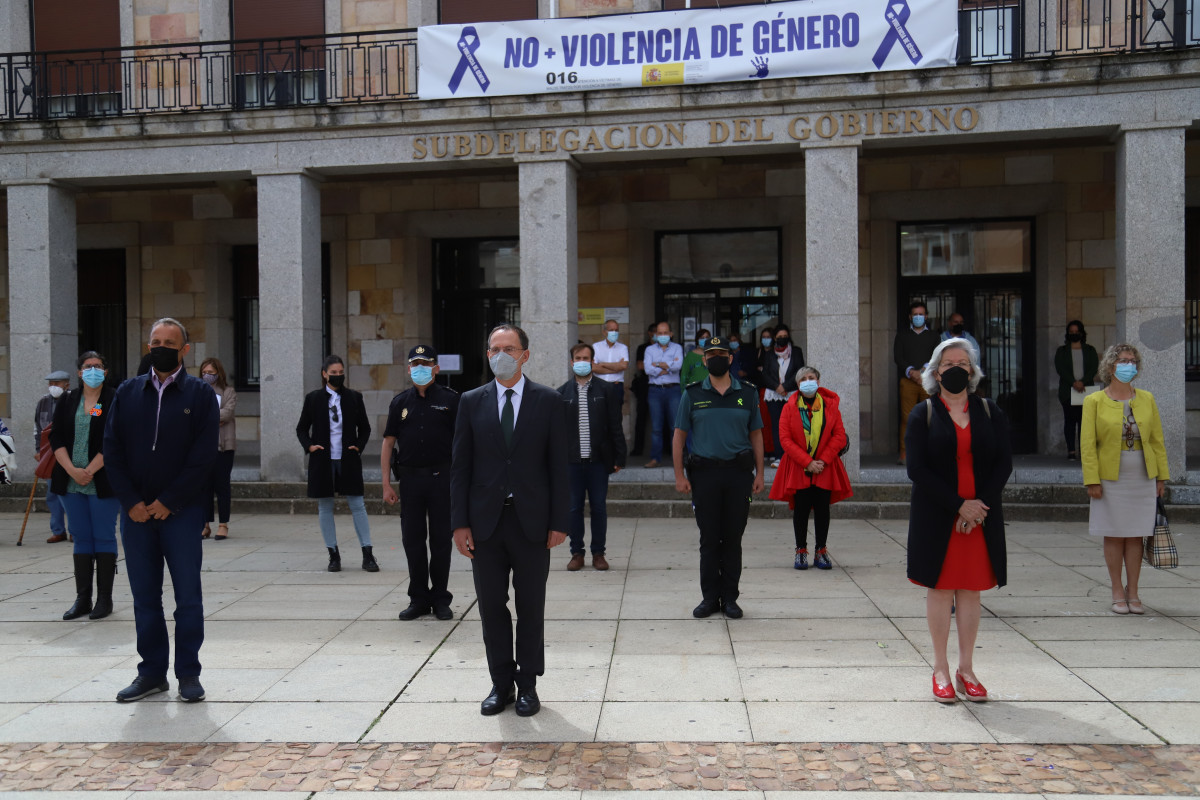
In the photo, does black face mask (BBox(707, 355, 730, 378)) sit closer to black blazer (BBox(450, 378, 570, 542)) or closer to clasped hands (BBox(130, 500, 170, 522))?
black blazer (BBox(450, 378, 570, 542))

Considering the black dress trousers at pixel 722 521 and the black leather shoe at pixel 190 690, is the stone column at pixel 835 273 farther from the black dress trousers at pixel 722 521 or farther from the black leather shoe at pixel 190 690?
the black leather shoe at pixel 190 690

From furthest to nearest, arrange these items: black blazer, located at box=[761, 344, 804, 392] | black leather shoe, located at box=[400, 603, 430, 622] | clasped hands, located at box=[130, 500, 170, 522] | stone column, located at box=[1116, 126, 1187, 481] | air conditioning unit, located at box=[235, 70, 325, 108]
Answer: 1. air conditioning unit, located at box=[235, 70, 325, 108]
2. black blazer, located at box=[761, 344, 804, 392]
3. stone column, located at box=[1116, 126, 1187, 481]
4. black leather shoe, located at box=[400, 603, 430, 622]
5. clasped hands, located at box=[130, 500, 170, 522]

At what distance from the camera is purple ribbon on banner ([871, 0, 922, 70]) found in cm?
1223

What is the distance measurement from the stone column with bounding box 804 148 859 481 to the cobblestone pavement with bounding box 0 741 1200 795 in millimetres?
7977

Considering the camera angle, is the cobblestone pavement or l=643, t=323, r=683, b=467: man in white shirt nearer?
the cobblestone pavement

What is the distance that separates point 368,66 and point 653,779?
38.8 feet

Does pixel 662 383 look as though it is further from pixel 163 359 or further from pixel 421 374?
pixel 163 359

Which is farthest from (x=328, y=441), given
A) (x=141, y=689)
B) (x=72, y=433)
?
(x=141, y=689)

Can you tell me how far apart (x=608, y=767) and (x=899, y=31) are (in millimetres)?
10300

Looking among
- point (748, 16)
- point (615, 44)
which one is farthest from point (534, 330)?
point (748, 16)

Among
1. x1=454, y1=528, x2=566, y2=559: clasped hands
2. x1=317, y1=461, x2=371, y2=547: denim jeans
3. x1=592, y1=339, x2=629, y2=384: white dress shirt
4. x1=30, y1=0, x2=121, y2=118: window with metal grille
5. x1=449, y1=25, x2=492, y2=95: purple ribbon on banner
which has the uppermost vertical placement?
x1=30, y1=0, x2=121, y2=118: window with metal grille

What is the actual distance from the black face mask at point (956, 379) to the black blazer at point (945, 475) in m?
0.12

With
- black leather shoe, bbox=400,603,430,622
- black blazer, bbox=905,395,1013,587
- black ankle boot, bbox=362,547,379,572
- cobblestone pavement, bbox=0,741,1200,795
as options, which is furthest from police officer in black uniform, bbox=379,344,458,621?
black blazer, bbox=905,395,1013,587

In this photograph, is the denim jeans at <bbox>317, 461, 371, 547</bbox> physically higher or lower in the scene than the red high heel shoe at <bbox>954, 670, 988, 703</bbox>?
higher
